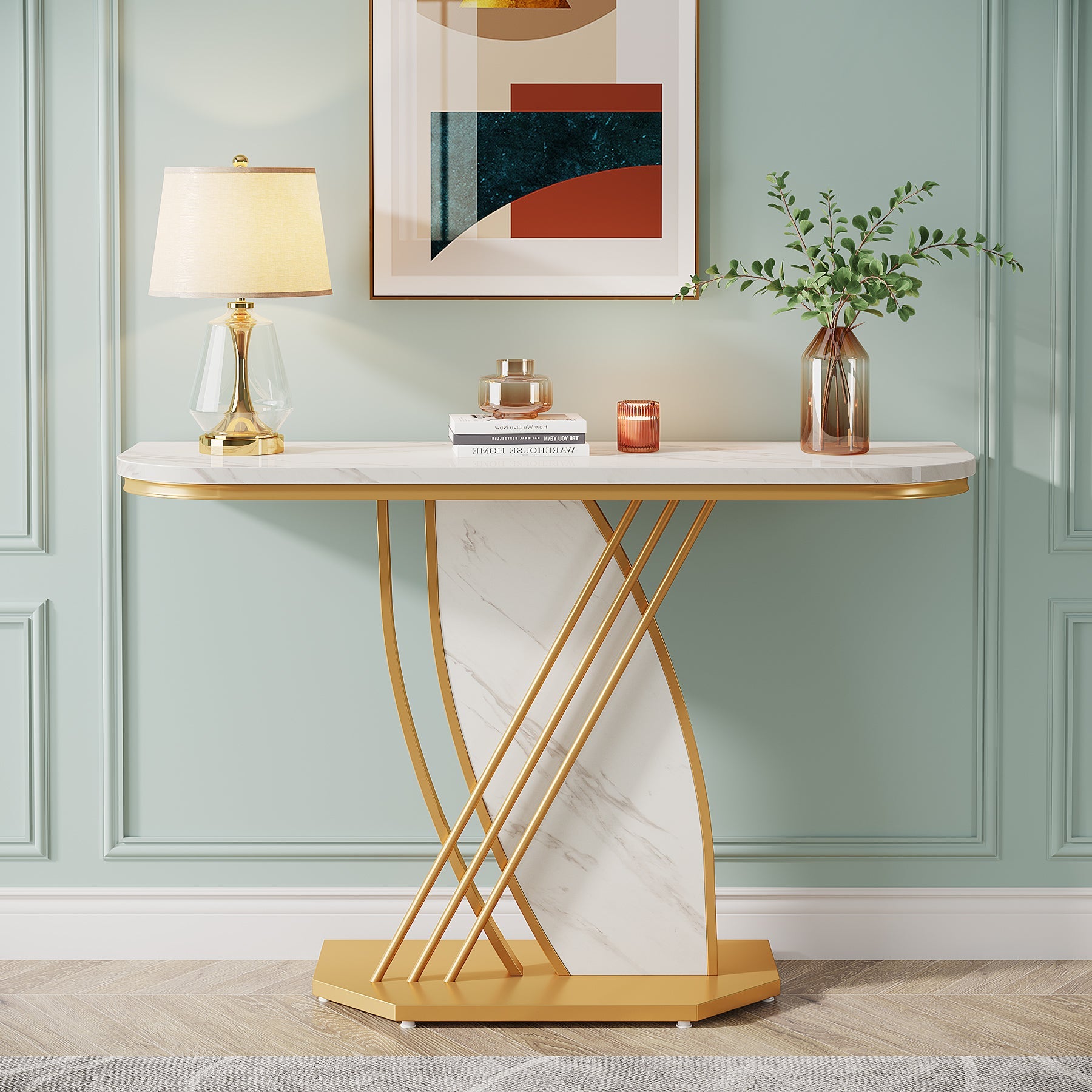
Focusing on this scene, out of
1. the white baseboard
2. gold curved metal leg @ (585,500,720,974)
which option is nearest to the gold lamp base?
gold curved metal leg @ (585,500,720,974)

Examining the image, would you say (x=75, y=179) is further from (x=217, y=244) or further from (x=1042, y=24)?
(x=1042, y=24)

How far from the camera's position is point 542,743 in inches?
82.9

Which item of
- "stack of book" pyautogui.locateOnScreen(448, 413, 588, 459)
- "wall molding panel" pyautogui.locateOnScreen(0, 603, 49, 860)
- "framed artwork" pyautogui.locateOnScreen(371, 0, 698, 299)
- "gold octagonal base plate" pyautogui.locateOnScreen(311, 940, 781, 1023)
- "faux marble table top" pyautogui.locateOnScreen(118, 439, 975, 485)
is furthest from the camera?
"wall molding panel" pyautogui.locateOnScreen(0, 603, 49, 860)

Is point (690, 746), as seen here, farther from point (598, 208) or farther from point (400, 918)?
point (598, 208)

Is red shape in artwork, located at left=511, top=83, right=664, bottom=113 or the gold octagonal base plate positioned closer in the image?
the gold octagonal base plate

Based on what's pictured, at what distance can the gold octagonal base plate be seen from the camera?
6.93 feet

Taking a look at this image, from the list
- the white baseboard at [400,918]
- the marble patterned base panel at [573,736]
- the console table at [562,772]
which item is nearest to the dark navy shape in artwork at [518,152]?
the console table at [562,772]

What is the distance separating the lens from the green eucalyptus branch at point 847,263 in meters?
2.02

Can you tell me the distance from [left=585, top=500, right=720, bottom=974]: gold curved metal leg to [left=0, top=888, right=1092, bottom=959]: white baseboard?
0.64 feet

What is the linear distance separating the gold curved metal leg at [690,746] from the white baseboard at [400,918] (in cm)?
20

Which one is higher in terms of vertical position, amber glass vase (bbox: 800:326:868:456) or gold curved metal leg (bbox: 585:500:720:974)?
amber glass vase (bbox: 800:326:868:456)

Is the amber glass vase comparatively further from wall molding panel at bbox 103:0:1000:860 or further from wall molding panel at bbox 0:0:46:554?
wall molding panel at bbox 0:0:46:554

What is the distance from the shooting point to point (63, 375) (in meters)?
2.30

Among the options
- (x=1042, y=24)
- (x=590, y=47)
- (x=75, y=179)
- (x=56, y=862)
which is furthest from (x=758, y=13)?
(x=56, y=862)
